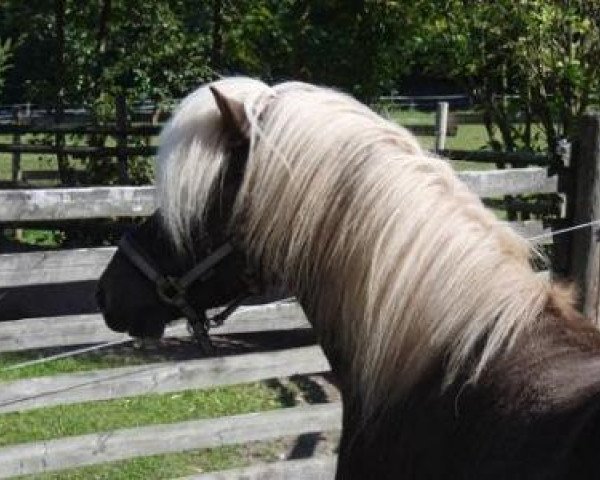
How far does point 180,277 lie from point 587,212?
3055mm

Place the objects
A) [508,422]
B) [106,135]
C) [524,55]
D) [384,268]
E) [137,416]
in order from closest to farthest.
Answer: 1. [508,422]
2. [384,268]
3. [137,416]
4. [524,55]
5. [106,135]

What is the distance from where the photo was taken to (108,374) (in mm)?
4098

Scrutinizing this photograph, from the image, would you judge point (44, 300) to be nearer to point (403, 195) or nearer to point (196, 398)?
point (196, 398)

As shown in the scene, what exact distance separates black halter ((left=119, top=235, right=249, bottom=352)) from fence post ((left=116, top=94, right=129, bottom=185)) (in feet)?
25.0

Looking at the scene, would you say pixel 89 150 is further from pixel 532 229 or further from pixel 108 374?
pixel 108 374

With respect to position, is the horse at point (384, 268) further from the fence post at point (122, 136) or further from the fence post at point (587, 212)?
the fence post at point (122, 136)

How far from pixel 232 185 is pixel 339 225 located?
0.29 m

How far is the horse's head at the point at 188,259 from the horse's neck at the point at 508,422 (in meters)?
0.53

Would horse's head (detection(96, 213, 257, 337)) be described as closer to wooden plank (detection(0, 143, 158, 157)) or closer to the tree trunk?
wooden plank (detection(0, 143, 158, 157))

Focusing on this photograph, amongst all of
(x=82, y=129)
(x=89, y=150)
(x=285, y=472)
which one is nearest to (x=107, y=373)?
(x=285, y=472)

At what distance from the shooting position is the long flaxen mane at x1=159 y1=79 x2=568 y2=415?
2.29 meters

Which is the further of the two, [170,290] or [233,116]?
[170,290]

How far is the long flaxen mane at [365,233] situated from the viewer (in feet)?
7.50

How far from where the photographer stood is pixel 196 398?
239 inches
